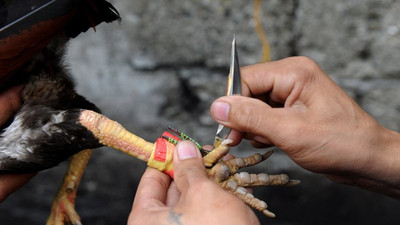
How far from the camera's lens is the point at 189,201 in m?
1.02

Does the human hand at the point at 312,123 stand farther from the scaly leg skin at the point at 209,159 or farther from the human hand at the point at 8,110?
the human hand at the point at 8,110

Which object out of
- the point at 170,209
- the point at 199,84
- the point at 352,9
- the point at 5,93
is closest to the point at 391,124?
the point at 352,9

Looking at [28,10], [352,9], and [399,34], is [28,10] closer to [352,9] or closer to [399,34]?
[352,9]

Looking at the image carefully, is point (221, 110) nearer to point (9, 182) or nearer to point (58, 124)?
point (58, 124)

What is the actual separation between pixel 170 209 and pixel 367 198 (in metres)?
1.65

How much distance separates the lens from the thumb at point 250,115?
118 centimetres

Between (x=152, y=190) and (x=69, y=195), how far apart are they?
74cm

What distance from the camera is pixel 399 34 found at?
208 centimetres

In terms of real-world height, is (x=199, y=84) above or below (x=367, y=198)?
above

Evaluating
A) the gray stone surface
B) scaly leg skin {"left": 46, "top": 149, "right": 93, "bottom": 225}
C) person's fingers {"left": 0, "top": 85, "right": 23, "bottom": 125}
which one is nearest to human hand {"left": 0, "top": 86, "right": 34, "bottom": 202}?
person's fingers {"left": 0, "top": 85, "right": 23, "bottom": 125}

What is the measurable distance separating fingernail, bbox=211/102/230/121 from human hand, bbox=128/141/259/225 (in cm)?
11

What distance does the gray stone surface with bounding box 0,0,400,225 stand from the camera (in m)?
2.13

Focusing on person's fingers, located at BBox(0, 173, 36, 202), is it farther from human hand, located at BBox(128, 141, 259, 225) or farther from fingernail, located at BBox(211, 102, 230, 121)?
fingernail, located at BBox(211, 102, 230, 121)

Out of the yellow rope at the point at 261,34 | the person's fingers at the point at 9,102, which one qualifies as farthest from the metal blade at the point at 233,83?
the yellow rope at the point at 261,34
